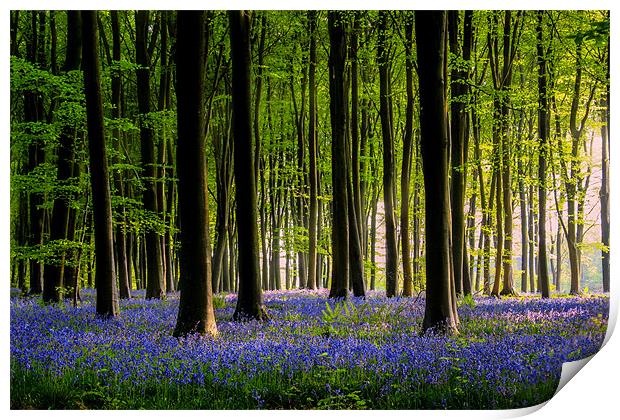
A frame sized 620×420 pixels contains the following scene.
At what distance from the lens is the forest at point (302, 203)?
6457 millimetres

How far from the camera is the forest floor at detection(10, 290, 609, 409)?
6.16m

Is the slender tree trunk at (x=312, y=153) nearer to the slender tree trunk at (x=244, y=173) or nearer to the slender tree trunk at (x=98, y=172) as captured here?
the slender tree trunk at (x=244, y=173)

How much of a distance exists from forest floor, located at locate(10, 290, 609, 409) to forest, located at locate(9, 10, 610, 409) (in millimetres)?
28

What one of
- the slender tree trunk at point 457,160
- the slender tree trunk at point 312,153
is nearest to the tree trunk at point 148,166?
the slender tree trunk at point 312,153

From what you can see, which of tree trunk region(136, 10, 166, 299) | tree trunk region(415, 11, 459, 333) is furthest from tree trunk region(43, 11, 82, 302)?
tree trunk region(415, 11, 459, 333)

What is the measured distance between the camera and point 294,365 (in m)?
6.42

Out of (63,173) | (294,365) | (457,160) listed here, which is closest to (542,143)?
(457,160)

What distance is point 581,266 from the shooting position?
36.8 feet

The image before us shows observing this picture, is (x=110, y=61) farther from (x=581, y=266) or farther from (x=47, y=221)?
(x=581, y=266)

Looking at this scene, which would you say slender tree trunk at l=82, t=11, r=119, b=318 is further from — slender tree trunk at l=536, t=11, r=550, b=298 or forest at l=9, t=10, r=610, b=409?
slender tree trunk at l=536, t=11, r=550, b=298

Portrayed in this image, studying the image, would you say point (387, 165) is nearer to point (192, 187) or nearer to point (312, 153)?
point (312, 153)
